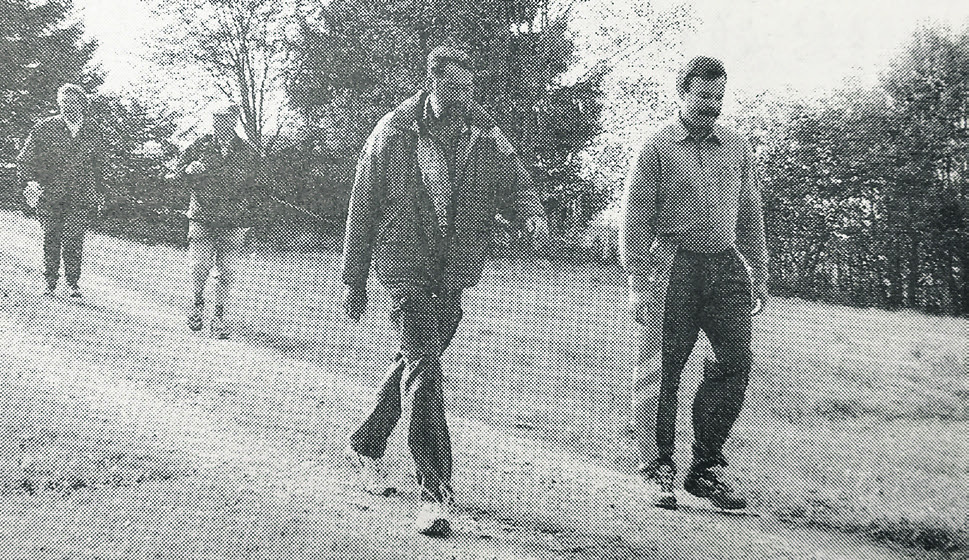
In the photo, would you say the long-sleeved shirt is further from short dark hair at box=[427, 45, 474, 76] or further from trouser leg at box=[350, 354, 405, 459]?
trouser leg at box=[350, 354, 405, 459]

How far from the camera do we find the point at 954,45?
5.43m

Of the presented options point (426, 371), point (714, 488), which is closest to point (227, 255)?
point (426, 371)

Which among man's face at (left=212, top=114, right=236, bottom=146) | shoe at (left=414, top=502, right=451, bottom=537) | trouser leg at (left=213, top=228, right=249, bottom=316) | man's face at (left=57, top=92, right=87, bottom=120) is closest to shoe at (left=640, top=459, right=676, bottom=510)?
shoe at (left=414, top=502, right=451, bottom=537)

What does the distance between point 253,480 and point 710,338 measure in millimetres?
2191

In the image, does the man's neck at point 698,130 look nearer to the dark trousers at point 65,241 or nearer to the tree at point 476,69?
the tree at point 476,69

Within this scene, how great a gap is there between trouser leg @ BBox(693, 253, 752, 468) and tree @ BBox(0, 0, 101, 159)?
387 cm

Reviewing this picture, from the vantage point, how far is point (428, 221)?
3783mm

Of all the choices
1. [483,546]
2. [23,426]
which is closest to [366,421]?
[483,546]

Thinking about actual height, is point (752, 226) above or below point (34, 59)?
below

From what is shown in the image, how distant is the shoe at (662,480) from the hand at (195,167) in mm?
4690

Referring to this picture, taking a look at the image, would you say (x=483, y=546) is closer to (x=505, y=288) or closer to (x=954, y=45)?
(x=954, y=45)

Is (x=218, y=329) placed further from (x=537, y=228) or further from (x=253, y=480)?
(x=537, y=228)

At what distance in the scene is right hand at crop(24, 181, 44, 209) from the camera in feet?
23.6

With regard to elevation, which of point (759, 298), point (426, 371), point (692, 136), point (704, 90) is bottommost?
point (426, 371)
